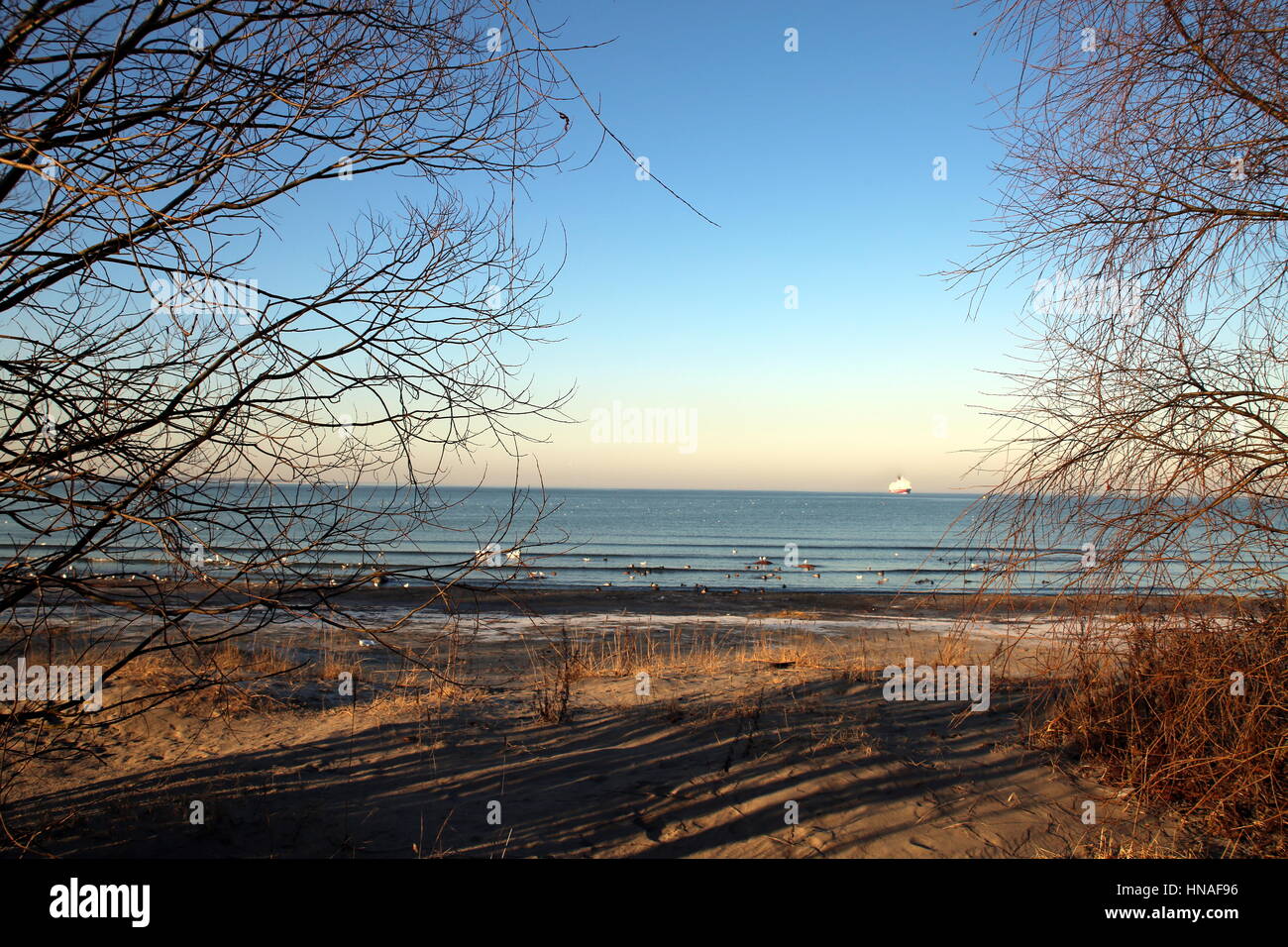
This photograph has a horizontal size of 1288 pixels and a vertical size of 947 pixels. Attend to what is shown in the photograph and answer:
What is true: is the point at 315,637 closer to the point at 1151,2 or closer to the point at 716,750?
the point at 716,750

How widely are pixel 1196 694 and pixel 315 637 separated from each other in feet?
42.8

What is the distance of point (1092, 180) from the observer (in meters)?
4.58

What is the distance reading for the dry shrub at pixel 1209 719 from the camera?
14.0 feet

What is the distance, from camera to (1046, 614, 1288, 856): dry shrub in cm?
426

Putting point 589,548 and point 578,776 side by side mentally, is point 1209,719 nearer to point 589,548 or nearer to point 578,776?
point 578,776

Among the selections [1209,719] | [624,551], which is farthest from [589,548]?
[1209,719]

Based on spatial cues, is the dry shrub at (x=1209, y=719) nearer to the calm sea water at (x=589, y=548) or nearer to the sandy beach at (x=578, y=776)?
the sandy beach at (x=578, y=776)

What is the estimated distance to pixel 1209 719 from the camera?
15.5ft

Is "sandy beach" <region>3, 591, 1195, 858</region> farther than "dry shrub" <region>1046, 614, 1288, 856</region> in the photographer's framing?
Yes

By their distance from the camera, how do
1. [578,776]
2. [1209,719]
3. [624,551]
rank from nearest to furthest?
1. [1209,719]
2. [578,776]
3. [624,551]

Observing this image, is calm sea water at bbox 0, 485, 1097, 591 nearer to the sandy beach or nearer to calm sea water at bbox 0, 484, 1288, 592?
calm sea water at bbox 0, 484, 1288, 592

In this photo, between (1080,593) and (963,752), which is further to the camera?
(963,752)

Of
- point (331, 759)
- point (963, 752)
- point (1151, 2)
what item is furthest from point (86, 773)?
point (1151, 2)

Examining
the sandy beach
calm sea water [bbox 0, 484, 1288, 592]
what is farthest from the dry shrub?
calm sea water [bbox 0, 484, 1288, 592]
